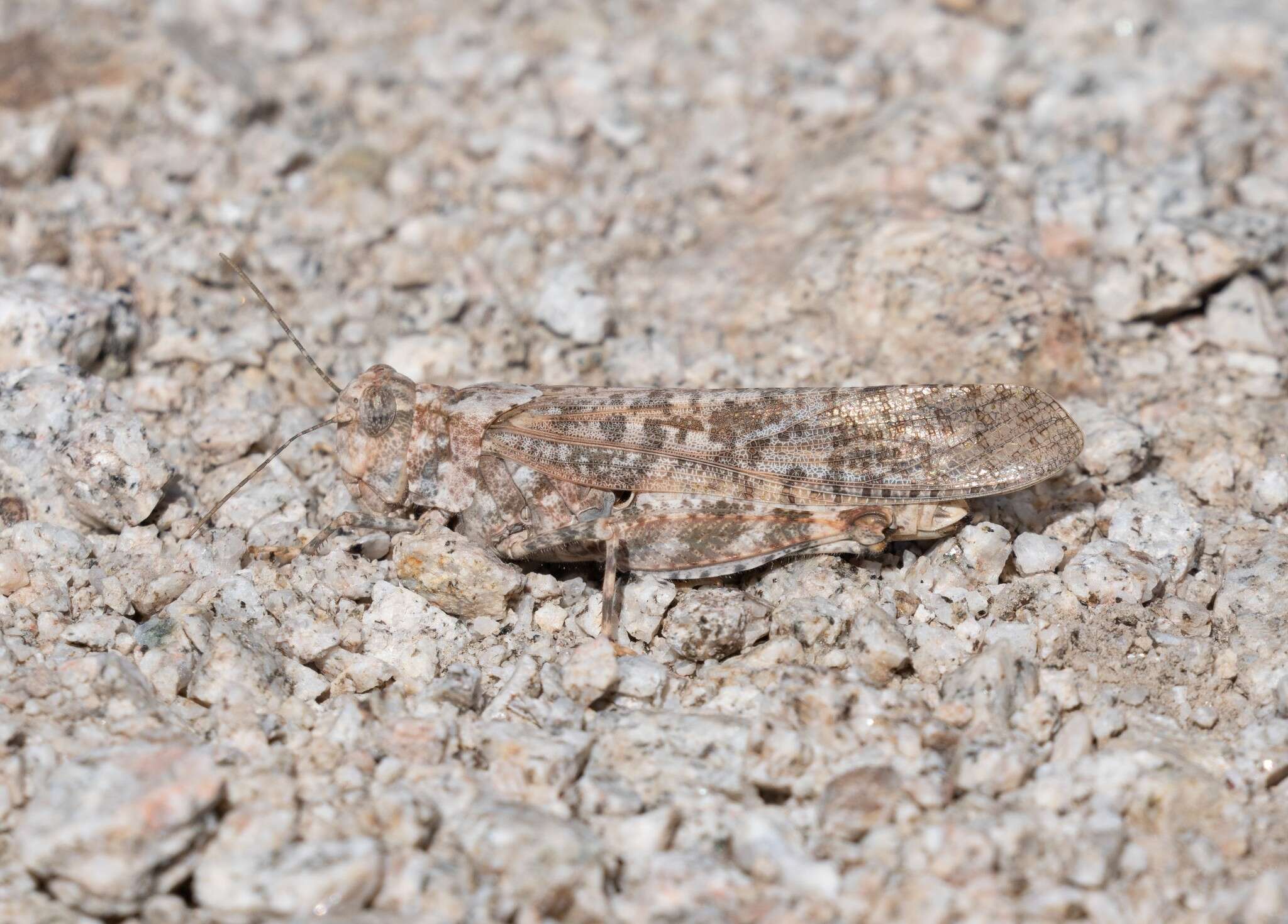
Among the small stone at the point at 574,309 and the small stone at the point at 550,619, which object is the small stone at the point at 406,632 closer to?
the small stone at the point at 550,619

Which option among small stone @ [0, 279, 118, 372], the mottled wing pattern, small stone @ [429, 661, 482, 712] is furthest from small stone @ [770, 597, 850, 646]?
small stone @ [0, 279, 118, 372]

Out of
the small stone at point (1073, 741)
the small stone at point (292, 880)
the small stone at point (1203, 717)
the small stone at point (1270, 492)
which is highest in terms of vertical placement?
the small stone at point (292, 880)

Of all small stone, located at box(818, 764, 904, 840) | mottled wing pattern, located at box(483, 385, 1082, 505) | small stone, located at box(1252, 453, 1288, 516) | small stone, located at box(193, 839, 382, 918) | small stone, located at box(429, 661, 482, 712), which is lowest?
small stone, located at box(1252, 453, 1288, 516)

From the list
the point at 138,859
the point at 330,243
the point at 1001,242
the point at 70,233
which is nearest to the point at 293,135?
the point at 330,243

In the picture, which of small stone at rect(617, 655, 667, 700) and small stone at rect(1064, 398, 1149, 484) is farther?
small stone at rect(1064, 398, 1149, 484)

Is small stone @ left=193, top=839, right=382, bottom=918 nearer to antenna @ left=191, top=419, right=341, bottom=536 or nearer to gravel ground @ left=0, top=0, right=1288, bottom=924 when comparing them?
gravel ground @ left=0, top=0, right=1288, bottom=924

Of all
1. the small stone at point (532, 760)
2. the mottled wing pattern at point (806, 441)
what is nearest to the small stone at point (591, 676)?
the small stone at point (532, 760)

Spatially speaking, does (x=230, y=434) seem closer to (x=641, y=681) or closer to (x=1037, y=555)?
(x=641, y=681)
